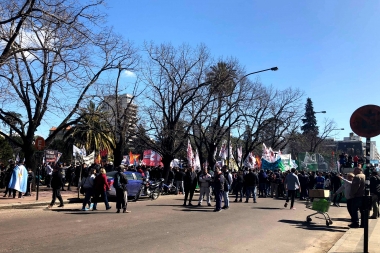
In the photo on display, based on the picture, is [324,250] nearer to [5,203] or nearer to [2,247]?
[2,247]

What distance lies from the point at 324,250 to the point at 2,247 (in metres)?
6.92

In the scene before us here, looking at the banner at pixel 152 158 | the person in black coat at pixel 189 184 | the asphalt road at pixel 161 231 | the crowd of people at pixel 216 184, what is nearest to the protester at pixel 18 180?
the crowd of people at pixel 216 184

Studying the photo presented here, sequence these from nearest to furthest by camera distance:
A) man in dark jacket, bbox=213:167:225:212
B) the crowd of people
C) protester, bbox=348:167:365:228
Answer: protester, bbox=348:167:365:228
the crowd of people
man in dark jacket, bbox=213:167:225:212

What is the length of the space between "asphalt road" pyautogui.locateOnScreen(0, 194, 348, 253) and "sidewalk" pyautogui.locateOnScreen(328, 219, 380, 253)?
37cm

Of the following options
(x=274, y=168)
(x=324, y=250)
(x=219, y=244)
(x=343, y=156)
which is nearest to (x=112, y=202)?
(x=219, y=244)

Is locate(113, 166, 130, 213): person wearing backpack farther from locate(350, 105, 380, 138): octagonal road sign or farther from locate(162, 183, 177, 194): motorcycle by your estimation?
locate(162, 183, 177, 194): motorcycle

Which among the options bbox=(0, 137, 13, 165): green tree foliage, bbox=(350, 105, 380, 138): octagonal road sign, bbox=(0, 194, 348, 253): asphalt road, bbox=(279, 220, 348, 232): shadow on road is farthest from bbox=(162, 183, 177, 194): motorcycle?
bbox=(0, 137, 13, 165): green tree foliage

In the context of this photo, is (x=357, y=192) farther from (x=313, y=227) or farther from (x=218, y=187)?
(x=218, y=187)

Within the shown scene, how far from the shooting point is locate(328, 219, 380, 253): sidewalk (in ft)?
26.4

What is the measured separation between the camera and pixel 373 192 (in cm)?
1459

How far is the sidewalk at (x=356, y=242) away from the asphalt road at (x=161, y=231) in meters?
0.37

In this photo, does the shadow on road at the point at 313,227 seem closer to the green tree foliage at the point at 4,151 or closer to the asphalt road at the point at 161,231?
the asphalt road at the point at 161,231

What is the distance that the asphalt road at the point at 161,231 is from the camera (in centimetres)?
796

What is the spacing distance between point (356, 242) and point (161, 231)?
4.79 m
